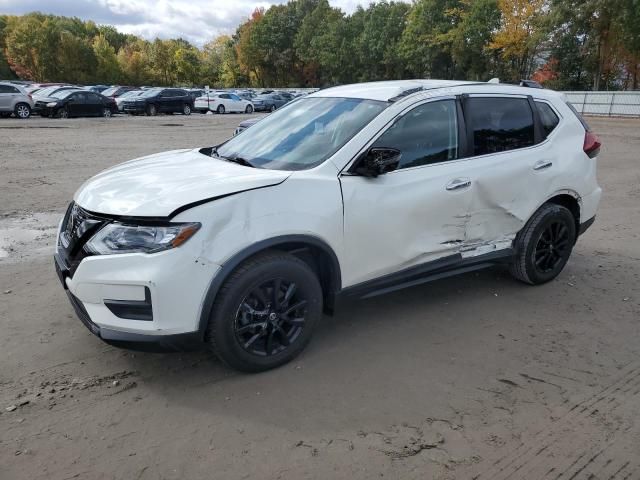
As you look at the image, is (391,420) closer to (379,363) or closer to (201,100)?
(379,363)

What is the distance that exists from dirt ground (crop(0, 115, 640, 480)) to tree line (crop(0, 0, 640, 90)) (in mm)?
37237

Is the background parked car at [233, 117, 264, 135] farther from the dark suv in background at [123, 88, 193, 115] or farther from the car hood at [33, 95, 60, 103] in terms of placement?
the dark suv in background at [123, 88, 193, 115]

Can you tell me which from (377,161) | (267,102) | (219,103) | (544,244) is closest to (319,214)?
(377,161)

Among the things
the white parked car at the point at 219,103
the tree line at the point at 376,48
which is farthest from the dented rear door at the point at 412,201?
the tree line at the point at 376,48

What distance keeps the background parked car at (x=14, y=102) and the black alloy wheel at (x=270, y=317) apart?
24.8 meters

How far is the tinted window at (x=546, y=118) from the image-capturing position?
474 cm

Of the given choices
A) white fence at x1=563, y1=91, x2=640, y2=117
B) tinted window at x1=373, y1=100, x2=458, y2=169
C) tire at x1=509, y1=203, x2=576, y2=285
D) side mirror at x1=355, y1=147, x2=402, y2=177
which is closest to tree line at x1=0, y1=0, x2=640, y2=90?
white fence at x1=563, y1=91, x2=640, y2=117

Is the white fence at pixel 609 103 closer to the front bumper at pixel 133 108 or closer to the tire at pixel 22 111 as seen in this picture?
the front bumper at pixel 133 108

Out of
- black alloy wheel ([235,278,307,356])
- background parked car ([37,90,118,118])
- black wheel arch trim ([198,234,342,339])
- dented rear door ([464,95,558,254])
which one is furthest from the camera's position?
background parked car ([37,90,118,118])

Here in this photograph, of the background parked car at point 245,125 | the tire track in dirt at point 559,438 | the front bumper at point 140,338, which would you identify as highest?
the background parked car at point 245,125

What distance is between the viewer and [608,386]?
131 inches

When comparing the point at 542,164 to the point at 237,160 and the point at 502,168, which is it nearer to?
the point at 502,168

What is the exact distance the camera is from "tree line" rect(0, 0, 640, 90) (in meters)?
40.1

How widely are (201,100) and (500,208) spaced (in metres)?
32.7
